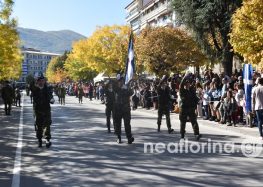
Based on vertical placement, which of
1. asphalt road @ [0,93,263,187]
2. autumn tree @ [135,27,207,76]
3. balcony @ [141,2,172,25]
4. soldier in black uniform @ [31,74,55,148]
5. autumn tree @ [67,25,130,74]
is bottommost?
asphalt road @ [0,93,263,187]

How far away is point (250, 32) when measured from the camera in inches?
735

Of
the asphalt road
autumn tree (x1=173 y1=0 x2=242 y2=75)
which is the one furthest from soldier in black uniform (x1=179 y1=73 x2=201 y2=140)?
autumn tree (x1=173 y1=0 x2=242 y2=75)

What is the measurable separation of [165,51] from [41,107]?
2709 centimetres

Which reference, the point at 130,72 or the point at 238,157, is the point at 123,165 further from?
the point at 130,72

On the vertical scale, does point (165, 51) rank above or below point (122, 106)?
above

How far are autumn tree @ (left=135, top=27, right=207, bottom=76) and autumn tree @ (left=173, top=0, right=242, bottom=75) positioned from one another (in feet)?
20.7

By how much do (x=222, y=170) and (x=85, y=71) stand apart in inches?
2979

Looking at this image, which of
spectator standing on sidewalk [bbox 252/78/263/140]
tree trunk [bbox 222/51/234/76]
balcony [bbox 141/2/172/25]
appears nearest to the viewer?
spectator standing on sidewalk [bbox 252/78/263/140]

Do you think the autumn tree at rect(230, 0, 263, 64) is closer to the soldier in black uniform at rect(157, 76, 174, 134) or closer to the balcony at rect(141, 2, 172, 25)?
the soldier in black uniform at rect(157, 76, 174, 134)

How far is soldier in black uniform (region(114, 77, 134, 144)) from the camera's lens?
12.4m

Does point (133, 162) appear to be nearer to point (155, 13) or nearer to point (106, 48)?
point (106, 48)

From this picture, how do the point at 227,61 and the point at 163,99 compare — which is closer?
the point at 163,99

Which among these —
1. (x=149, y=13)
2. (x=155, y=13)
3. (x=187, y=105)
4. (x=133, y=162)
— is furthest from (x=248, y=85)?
(x=149, y=13)

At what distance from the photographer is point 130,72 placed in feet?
58.4
